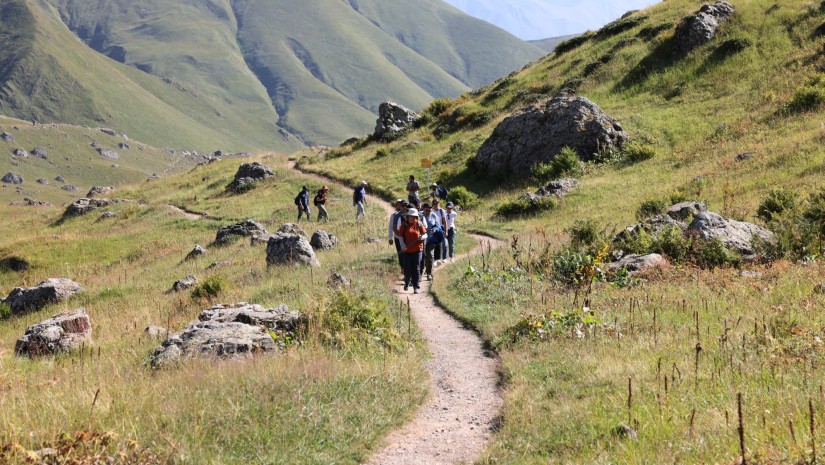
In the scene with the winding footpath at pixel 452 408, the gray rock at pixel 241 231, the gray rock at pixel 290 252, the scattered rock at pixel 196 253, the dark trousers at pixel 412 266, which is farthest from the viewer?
the gray rock at pixel 241 231

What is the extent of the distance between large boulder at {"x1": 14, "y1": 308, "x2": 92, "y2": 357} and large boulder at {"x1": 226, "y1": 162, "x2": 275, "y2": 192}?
3743 cm

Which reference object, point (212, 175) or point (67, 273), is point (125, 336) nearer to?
point (67, 273)

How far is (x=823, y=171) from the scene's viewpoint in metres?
20.9

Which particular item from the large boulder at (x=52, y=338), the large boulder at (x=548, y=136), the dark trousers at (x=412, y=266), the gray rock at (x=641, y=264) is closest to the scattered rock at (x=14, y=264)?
the large boulder at (x=52, y=338)

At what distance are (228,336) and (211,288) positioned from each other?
8353 millimetres

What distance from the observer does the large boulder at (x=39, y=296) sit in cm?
2094

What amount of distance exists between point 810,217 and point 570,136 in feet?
61.2

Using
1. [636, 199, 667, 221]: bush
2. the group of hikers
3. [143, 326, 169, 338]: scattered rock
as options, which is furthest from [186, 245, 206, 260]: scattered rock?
[636, 199, 667, 221]: bush

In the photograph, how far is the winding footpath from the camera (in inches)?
257

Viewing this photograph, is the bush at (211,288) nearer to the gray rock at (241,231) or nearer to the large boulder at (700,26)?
the gray rock at (241,231)

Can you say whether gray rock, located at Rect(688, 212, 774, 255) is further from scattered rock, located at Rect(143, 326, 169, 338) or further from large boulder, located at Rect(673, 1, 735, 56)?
large boulder, located at Rect(673, 1, 735, 56)

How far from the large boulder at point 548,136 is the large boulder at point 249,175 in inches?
849

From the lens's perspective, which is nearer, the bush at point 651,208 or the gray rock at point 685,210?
the gray rock at point 685,210

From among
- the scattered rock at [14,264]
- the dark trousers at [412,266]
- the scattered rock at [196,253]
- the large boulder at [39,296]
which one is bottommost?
the scattered rock at [14,264]
